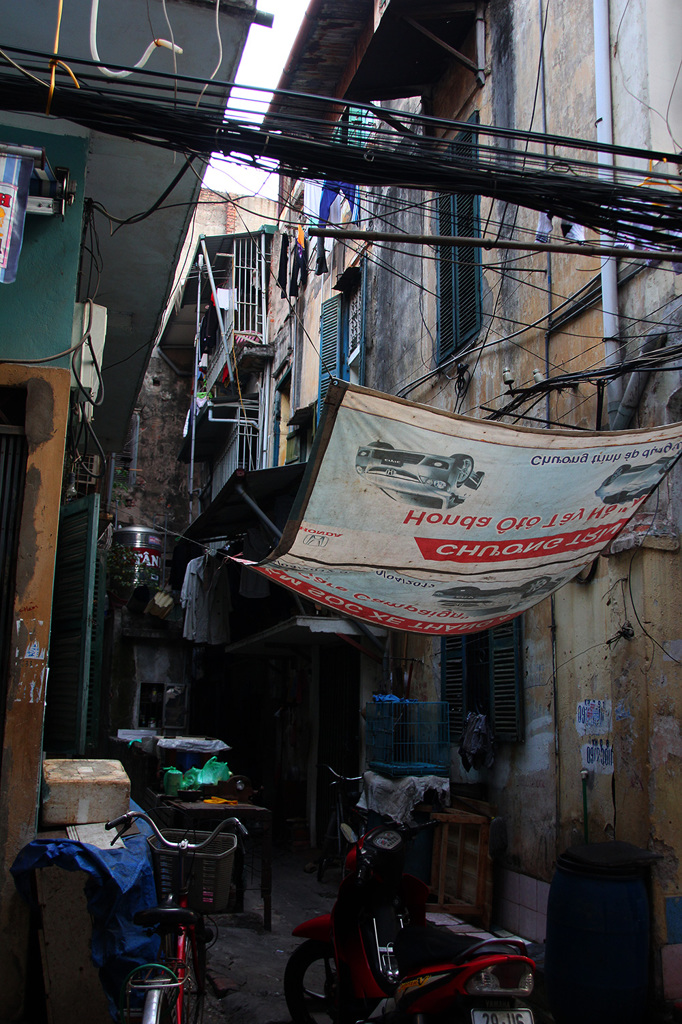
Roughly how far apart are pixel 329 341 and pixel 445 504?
34.1 feet

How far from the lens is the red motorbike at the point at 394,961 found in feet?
11.4

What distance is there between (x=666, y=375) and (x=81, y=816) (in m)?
4.78

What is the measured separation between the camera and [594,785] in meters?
6.09

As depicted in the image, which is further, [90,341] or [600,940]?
[90,341]

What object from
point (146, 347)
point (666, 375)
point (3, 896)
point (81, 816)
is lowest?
point (3, 896)

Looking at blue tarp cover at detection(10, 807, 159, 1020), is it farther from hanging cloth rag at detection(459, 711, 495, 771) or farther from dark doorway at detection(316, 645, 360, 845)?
dark doorway at detection(316, 645, 360, 845)

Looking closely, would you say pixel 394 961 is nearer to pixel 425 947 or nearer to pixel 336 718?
pixel 425 947

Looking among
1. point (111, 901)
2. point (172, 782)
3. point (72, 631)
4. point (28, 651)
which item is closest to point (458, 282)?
point (72, 631)

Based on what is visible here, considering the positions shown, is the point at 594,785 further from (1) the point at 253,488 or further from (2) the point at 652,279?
(1) the point at 253,488

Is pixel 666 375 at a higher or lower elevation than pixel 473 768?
higher

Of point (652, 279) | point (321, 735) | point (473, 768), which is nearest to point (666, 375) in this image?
point (652, 279)

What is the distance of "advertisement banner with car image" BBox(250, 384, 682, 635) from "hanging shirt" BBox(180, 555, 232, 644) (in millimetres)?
8192

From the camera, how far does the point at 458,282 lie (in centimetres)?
928

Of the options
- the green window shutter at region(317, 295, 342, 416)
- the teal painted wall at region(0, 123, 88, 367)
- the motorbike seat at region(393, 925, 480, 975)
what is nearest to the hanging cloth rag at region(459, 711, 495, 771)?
the motorbike seat at region(393, 925, 480, 975)
